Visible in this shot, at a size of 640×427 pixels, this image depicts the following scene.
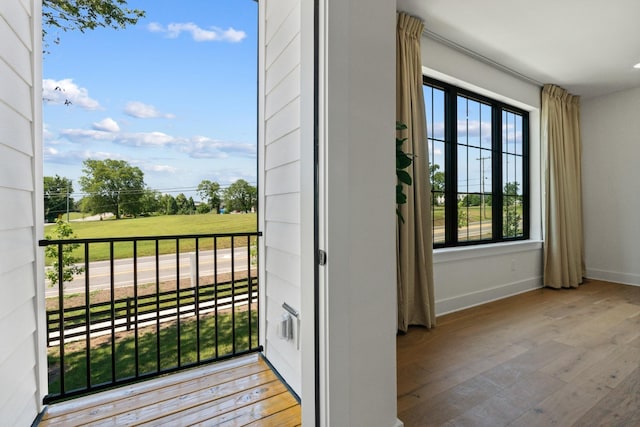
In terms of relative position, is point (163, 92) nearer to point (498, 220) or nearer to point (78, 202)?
point (78, 202)

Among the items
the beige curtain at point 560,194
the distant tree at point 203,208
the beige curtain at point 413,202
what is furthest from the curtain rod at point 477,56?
the distant tree at point 203,208

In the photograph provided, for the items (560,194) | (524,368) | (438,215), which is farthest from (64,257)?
(560,194)

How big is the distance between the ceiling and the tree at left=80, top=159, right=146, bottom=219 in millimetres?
2365

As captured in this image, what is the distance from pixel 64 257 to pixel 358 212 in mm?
1860

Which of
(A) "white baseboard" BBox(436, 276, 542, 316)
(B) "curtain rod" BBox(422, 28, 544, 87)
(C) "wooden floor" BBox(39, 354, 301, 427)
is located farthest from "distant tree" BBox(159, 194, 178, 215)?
(B) "curtain rod" BBox(422, 28, 544, 87)

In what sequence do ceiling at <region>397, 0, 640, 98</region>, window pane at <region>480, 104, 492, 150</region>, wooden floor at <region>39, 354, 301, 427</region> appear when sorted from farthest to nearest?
window pane at <region>480, 104, 492, 150</region> < ceiling at <region>397, 0, 640, 98</region> < wooden floor at <region>39, 354, 301, 427</region>

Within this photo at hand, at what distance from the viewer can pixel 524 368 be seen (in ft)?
6.54

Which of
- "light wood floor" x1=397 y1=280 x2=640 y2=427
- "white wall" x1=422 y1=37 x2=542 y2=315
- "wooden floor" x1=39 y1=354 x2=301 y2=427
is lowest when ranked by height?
"light wood floor" x1=397 y1=280 x2=640 y2=427

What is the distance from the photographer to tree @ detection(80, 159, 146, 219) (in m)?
1.99

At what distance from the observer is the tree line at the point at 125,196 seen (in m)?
1.82

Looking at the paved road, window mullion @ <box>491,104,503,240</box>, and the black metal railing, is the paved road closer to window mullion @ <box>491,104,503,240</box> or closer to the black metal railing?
the black metal railing

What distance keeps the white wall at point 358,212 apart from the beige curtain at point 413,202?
133cm

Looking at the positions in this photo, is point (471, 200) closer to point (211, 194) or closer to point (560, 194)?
point (560, 194)

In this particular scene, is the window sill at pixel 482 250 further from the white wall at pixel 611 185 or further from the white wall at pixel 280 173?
the white wall at pixel 280 173
